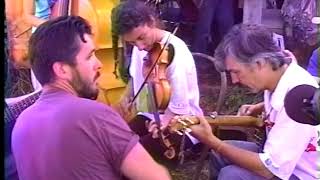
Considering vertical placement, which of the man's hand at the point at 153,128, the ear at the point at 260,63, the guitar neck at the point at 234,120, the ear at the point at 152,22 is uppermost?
the ear at the point at 152,22

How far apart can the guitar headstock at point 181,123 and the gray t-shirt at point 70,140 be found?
25 centimetres

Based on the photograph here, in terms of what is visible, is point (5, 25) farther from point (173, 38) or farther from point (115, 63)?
point (173, 38)

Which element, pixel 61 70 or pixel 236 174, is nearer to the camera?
pixel 61 70

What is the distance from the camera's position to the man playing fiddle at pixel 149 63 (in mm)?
2197

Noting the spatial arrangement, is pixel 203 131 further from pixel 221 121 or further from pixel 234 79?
pixel 234 79

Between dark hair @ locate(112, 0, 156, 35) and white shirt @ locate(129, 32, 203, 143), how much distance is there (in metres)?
0.07

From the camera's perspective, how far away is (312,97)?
6.57ft

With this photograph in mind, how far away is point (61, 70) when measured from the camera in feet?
6.70

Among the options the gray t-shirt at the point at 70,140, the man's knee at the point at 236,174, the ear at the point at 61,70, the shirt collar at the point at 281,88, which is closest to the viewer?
the gray t-shirt at the point at 70,140

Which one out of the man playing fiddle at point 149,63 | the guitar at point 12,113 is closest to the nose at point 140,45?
the man playing fiddle at point 149,63

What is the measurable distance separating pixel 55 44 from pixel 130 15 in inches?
11.3

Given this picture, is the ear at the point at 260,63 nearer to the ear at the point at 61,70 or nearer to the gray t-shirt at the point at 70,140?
the gray t-shirt at the point at 70,140

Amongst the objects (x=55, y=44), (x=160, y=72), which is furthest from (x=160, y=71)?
(x=55, y=44)

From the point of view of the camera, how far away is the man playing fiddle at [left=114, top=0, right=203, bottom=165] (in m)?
2.20
